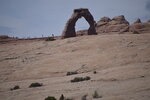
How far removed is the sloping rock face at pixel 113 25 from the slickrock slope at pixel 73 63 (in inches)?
1217

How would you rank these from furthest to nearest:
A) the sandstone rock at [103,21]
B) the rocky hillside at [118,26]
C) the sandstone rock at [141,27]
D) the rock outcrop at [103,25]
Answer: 1. the sandstone rock at [103,21]
2. the rocky hillside at [118,26]
3. the sandstone rock at [141,27]
4. the rock outcrop at [103,25]

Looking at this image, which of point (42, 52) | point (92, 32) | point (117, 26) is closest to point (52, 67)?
point (42, 52)

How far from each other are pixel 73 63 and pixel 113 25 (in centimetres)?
4398

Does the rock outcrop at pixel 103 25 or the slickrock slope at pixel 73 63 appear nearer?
the slickrock slope at pixel 73 63

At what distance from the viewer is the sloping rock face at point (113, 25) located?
6669 centimetres

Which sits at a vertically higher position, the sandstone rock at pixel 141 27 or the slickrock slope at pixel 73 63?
the sandstone rock at pixel 141 27

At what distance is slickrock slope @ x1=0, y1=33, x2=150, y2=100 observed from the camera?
19.0 m

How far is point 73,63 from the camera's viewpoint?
28875mm

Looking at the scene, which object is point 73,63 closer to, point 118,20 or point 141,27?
point 141,27

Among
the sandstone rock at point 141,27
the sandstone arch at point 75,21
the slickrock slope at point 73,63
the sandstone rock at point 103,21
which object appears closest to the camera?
the slickrock slope at point 73,63

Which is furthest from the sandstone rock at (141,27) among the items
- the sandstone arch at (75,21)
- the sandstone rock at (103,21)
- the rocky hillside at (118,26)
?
the sandstone arch at (75,21)

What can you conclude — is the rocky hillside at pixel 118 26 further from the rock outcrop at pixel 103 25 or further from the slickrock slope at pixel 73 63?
the slickrock slope at pixel 73 63

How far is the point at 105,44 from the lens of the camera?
32.7 m

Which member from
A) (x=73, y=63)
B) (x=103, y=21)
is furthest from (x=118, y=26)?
(x=73, y=63)
